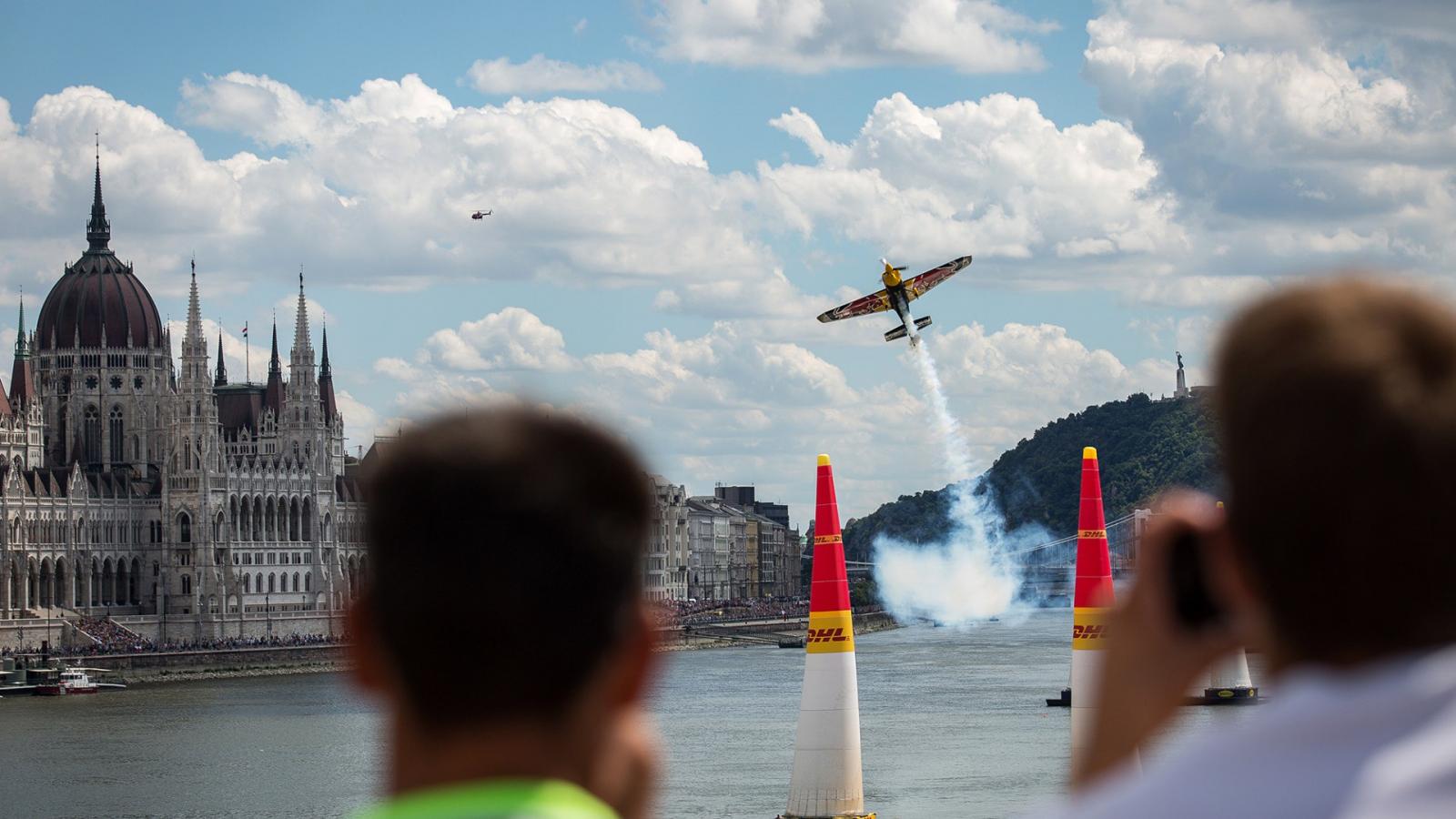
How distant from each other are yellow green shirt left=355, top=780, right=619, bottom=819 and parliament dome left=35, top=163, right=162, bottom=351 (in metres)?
134

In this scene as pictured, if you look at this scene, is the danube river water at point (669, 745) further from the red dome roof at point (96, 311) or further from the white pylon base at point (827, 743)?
the red dome roof at point (96, 311)

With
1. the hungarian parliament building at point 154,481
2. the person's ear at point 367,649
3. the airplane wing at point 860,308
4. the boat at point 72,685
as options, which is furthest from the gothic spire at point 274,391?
the person's ear at point 367,649

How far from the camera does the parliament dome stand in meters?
132

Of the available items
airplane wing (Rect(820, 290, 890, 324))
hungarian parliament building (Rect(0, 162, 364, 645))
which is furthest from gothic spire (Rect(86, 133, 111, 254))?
airplane wing (Rect(820, 290, 890, 324))

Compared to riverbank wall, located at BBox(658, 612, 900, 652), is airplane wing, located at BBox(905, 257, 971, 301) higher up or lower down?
higher up

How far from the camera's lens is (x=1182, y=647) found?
2209 mm

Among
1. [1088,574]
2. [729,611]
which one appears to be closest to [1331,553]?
[1088,574]

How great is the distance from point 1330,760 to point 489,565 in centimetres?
82

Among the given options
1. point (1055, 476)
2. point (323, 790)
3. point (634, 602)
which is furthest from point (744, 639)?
point (634, 602)

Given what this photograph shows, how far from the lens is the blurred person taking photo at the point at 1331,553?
6.19 feet

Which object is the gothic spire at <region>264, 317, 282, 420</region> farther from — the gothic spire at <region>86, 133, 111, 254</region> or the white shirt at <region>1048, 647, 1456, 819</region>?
the white shirt at <region>1048, 647, 1456, 819</region>

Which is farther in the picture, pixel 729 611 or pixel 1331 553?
pixel 729 611

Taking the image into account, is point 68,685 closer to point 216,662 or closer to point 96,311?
point 216,662

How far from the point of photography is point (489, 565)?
219 cm
